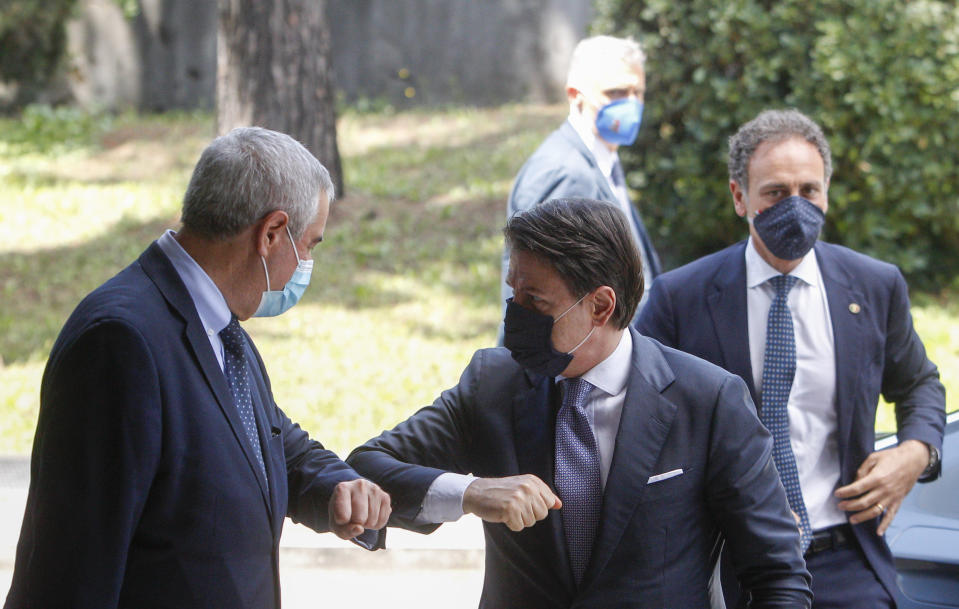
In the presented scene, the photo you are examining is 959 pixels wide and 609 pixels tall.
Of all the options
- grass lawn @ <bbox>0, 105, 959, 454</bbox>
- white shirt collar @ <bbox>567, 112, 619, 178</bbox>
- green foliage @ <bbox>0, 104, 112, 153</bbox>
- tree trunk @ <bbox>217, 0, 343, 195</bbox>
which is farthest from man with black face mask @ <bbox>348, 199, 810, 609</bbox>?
green foliage @ <bbox>0, 104, 112, 153</bbox>

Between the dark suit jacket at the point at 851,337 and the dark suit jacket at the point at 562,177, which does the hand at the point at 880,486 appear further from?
the dark suit jacket at the point at 562,177

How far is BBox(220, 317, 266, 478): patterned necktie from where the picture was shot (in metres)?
2.48

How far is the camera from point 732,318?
332 centimetres

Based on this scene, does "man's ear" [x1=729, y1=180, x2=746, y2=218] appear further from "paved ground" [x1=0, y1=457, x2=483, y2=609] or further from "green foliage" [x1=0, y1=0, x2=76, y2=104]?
"green foliage" [x1=0, y1=0, x2=76, y2=104]

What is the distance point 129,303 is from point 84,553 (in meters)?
0.48

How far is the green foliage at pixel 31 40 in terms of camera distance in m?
14.9

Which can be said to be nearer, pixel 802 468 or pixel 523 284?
pixel 523 284

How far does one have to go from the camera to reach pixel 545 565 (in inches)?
98.9

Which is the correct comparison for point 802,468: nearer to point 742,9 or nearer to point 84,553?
point 84,553

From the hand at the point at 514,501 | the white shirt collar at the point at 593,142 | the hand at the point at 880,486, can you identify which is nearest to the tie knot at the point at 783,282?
the hand at the point at 880,486

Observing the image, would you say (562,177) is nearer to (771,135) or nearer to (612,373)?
(771,135)

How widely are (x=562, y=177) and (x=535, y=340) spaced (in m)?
2.30

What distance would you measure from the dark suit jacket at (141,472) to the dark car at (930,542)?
6.42ft

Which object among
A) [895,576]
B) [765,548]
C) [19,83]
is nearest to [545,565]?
[765,548]
